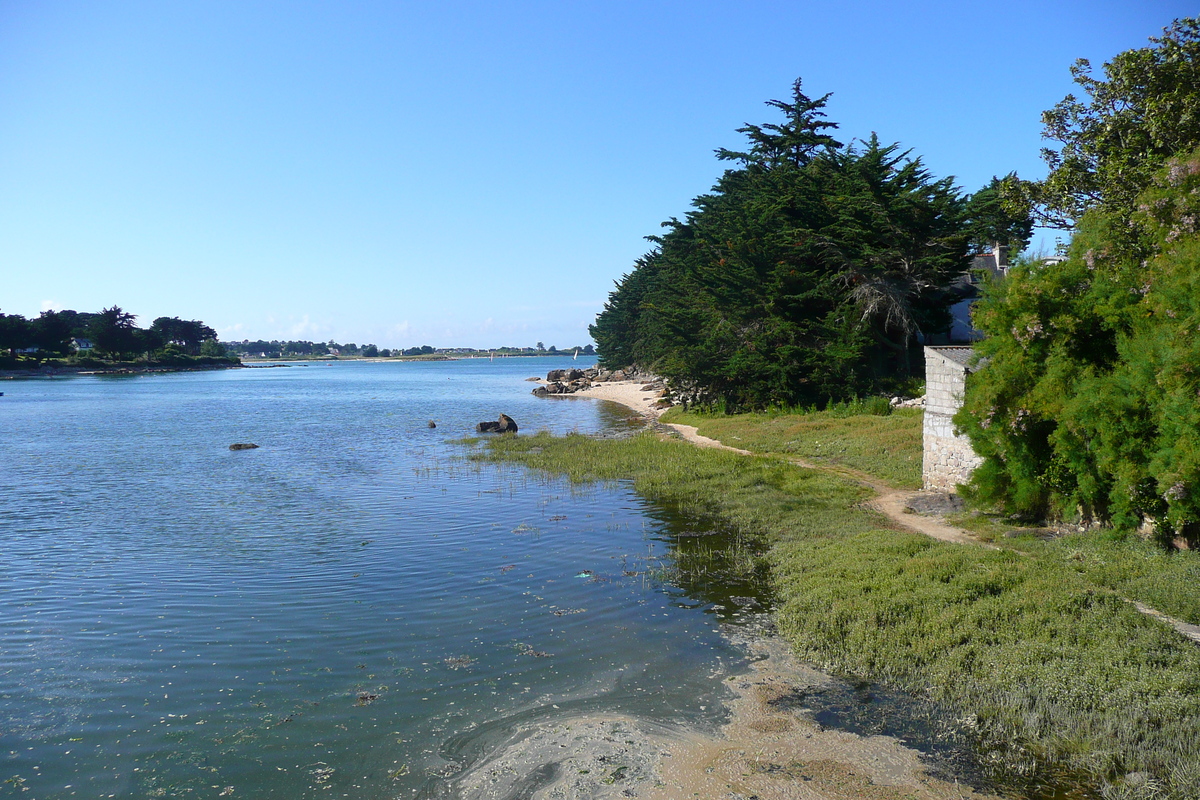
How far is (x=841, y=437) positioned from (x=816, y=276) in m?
11.3

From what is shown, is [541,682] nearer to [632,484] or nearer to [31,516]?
[632,484]

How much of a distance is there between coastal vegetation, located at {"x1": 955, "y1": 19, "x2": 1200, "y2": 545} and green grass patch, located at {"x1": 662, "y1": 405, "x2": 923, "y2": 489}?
19.6 feet

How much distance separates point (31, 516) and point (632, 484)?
682 inches

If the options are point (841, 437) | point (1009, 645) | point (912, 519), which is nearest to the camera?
point (1009, 645)

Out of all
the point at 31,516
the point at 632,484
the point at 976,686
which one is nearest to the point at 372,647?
the point at 976,686

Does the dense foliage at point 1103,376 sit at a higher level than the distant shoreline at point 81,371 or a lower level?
higher

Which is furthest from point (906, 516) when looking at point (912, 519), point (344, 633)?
point (344, 633)

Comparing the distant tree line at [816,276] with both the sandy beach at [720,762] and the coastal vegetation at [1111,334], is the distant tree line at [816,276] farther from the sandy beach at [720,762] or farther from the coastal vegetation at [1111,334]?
the sandy beach at [720,762]

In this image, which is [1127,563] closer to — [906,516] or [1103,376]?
[1103,376]

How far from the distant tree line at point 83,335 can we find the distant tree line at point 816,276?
12484 cm

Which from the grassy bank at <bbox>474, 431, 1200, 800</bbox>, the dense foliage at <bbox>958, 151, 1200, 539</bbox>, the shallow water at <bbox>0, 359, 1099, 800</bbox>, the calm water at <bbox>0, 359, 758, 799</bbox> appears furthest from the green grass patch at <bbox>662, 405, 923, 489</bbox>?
the calm water at <bbox>0, 359, 758, 799</bbox>

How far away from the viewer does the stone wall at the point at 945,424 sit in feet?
57.6

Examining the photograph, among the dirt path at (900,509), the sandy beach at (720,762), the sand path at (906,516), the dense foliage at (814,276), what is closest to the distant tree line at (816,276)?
the dense foliage at (814,276)

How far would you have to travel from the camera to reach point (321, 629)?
1193cm
